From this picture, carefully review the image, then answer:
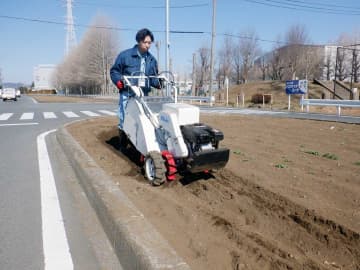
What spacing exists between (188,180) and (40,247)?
223cm

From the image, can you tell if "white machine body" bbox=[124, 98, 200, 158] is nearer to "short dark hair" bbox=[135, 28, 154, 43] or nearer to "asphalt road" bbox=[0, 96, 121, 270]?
"short dark hair" bbox=[135, 28, 154, 43]

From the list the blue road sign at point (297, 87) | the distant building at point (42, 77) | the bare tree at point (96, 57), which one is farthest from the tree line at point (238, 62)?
the distant building at point (42, 77)

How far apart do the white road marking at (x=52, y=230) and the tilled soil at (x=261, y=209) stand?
798 millimetres

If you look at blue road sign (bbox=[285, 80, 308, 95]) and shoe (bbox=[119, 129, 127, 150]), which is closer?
shoe (bbox=[119, 129, 127, 150])

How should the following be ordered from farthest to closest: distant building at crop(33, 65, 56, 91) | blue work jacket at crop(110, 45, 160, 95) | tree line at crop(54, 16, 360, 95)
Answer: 1. distant building at crop(33, 65, 56, 91)
2. tree line at crop(54, 16, 360, 95)
3. blue work jacket at crop(110, 45, 160, 95)

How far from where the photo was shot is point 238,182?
160 inches

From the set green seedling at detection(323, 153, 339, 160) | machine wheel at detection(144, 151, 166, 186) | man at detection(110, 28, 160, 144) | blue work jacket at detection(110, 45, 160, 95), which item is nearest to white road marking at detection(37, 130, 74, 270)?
machine wheel at detection(144, 151, 166, 186)

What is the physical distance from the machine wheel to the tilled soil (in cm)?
11

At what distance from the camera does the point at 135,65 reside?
17.6 ft

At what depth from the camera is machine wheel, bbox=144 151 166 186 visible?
3855 mm

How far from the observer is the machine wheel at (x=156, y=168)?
3855mm

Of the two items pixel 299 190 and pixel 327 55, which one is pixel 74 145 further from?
pixel 327 55

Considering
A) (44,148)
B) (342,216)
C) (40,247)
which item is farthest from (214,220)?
(44,148)

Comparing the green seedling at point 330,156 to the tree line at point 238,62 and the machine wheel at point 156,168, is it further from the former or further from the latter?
the tree line at point 238,62
